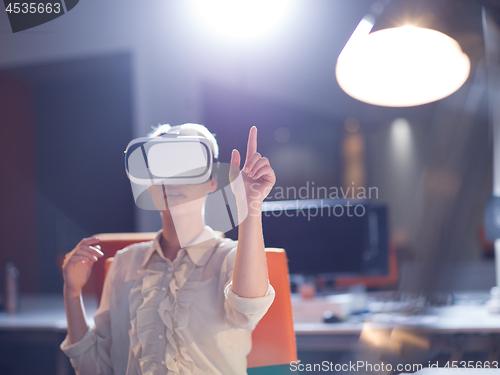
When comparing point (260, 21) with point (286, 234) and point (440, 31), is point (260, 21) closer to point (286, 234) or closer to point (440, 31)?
point (440, 31)

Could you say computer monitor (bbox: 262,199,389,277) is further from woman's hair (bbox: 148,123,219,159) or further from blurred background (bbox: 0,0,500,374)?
woman's hair (bbox: 148,123,219,159)

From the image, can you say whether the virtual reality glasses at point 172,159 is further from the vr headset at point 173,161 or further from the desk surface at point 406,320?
the desk surface at point 406,320

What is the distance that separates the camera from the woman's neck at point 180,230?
3.60ft

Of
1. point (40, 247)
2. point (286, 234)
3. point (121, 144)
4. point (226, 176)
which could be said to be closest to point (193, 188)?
point (226, 176)

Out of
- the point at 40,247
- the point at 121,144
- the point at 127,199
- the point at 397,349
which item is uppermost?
the point at 121,144

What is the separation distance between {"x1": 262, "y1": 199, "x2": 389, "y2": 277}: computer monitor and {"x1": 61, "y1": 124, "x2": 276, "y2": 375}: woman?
0.80m

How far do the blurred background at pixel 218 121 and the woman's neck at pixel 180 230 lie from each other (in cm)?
24

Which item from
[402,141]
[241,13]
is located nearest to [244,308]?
[241,13]

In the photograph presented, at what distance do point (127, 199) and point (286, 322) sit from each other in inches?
43.7

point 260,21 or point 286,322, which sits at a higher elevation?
point 260,21

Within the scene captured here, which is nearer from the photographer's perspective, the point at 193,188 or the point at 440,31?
the point at 193,188

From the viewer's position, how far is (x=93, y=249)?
3.45ft

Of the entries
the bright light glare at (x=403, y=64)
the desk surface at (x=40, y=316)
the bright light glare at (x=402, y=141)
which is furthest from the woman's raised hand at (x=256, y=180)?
the bright light glare at (x=402, y=141)

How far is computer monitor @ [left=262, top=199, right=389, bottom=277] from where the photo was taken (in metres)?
1.81
